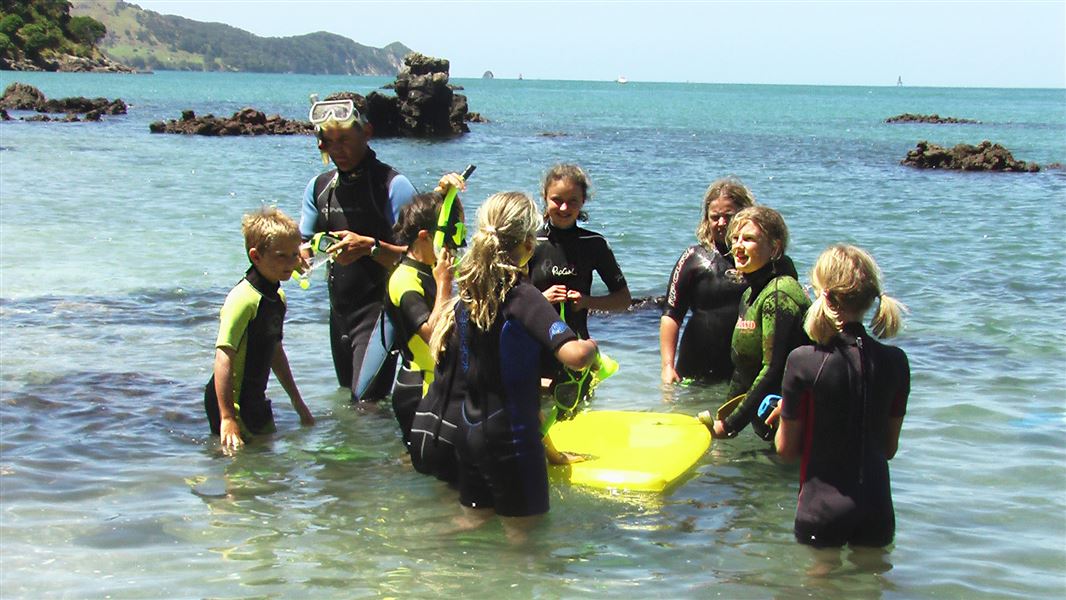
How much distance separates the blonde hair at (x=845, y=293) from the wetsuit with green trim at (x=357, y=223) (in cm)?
292

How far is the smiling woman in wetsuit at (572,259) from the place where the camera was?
21.6 feet

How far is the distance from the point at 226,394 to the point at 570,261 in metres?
2.13

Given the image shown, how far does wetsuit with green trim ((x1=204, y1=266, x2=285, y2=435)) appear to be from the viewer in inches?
235

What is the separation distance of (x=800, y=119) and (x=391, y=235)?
80805 mm

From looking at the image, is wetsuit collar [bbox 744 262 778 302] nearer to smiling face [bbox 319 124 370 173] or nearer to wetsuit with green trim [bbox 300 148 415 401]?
wetsuit with green trim [bbox 300 148 415 401]

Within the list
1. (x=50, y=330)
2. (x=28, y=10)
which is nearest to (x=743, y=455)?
(x=50, y=330)

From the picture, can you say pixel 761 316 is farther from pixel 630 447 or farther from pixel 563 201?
pixel 563 201

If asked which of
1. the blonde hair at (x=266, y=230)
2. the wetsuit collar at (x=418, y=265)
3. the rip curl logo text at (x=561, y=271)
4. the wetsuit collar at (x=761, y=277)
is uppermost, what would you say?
the blonde hair at (x=266, y=230)

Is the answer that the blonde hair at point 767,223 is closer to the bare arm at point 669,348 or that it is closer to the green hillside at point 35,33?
the bare arm at point 669,348

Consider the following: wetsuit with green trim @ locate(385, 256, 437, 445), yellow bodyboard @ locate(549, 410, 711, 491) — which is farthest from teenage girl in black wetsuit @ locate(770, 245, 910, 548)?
wetsuit with green trim @ locate(385, 256, 437, 445)

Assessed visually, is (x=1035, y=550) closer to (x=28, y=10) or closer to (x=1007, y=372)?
(x=1007, y=372)

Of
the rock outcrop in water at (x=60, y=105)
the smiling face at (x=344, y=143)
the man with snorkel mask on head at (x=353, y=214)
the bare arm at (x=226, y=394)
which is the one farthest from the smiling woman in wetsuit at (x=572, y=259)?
the rock outcrop in water at (x=60, y=105)

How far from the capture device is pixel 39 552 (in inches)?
205

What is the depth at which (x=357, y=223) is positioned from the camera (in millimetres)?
6781
